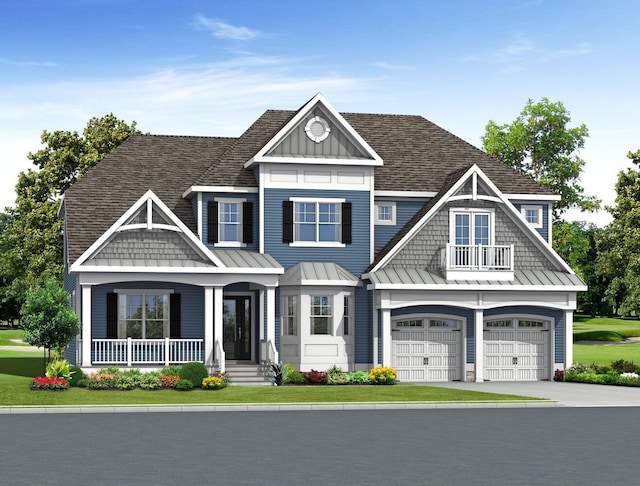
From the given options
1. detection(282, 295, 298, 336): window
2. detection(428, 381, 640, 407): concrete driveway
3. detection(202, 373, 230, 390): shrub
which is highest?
detection(282, 295, 298, 336): window

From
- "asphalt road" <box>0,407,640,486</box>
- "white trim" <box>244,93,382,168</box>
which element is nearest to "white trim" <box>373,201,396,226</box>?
"white trim" <box>244,93,382,168</box>

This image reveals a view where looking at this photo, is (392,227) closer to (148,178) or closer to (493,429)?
(148,178)

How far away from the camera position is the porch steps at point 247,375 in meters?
36.7

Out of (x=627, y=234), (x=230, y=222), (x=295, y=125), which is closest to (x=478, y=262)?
(x=295, y=125)

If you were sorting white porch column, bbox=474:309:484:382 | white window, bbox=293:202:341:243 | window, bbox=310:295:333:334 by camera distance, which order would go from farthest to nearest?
white window, bbox=293:202:341:243, white porch column, bbox=474:309:484:382, window, bbox=310:295:333:334

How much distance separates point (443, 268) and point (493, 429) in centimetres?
1758

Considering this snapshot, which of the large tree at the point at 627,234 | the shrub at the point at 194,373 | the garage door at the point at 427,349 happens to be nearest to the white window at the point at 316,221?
the garage door at the point at 427,349

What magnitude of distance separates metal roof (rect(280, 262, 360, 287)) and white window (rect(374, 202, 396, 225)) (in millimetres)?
2989

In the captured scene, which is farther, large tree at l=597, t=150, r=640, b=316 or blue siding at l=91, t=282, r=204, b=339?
large tree at l=597, t=150, r=640, b=316

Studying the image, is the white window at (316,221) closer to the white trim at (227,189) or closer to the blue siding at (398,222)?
the white trim at (227,189)

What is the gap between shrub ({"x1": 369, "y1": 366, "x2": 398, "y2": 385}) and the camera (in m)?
36.7

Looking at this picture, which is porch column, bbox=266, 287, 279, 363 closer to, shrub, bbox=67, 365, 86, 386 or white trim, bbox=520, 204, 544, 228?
shrub, bbox=67, 365, 86, 386

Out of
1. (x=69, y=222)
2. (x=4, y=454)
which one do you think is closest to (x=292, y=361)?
(x=69, y=222)

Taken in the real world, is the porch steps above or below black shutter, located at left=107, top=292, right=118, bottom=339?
below
